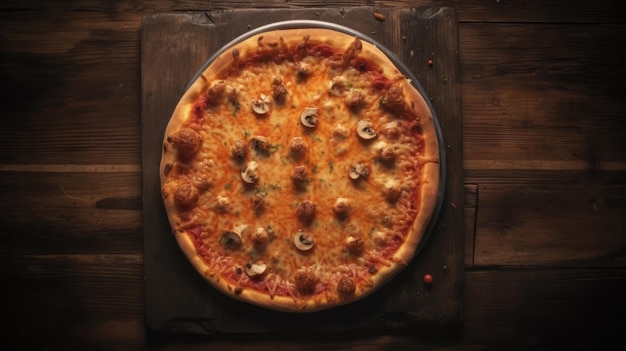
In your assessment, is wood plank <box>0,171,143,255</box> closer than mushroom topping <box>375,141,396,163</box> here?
No

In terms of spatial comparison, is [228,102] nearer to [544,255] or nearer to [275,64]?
[275,64]

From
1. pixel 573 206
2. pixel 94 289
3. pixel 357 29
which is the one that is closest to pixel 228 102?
pixel 357 29

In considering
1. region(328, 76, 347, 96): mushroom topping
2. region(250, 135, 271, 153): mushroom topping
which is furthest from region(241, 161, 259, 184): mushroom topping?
region(328, 76, 347, 96): mushroom topping

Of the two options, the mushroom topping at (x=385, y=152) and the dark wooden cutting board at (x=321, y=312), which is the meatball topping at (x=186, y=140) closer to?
the dark wooden cutting board at (x=321, y=312)

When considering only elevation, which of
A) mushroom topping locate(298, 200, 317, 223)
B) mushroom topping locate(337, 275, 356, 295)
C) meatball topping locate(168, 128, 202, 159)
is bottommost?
mushroom topping locate(337, 275, 356, 295)

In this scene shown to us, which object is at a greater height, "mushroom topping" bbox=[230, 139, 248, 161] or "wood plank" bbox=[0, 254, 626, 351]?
"mushroom topping" bbox=[230, 139, 248, 161]

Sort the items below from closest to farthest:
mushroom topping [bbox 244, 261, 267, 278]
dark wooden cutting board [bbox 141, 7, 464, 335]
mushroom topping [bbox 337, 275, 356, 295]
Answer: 1. mushroom topping [bbox 337, 275, 356, 295]
2. mushroom topping [bbox 244, 261, 267, 278]
3. dark wooden cutting board [bbox 141, 7, 464, 335]

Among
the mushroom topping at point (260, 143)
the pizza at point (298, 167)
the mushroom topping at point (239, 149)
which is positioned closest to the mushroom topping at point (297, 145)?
the pizza at point (298, 167)

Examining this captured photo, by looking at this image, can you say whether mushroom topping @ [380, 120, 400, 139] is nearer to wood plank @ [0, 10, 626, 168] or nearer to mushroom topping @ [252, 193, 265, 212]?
wood plank @ [0, 10, 626, 168]
